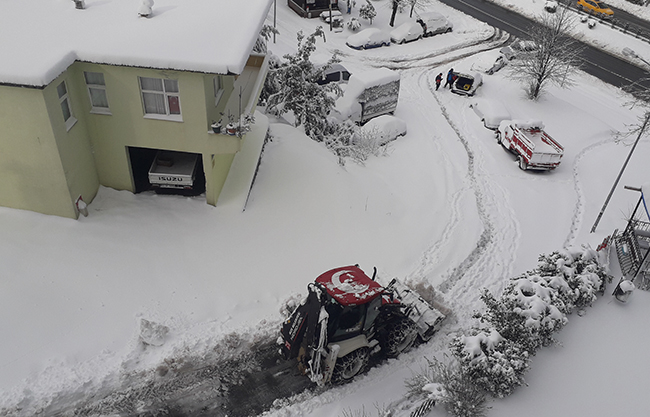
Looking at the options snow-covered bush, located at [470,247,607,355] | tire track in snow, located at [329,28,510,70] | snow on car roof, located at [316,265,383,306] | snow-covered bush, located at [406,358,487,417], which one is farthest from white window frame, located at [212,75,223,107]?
tire track in snow, located at [329,28,510,70]

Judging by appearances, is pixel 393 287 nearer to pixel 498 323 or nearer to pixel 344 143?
pixel 498 323

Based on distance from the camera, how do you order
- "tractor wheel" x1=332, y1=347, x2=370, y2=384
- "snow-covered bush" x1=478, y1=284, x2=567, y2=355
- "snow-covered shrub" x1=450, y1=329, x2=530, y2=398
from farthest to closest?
"snow-covered bush" x1=478, y1=284, x2=567, y2=355
"tractor wheel" x1=332, y1=347, x2=370, y2=384
"snow-covered shrub" x1=450, y1=329, x2=530, y2=398

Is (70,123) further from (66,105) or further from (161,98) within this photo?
(161,98)

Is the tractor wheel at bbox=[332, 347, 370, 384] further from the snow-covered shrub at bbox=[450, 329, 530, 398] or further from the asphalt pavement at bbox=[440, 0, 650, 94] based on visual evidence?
the asphalt pavement at bbox=[440, 0, 650, 94]

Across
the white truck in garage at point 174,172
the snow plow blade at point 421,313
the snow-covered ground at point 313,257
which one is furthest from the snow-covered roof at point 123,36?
the snow plow blade at point 421,313

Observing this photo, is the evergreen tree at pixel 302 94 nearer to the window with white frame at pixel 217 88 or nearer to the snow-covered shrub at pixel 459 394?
the window with white frame at pixel 217 88

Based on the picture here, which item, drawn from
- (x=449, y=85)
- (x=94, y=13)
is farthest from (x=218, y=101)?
(x=449, y=85)

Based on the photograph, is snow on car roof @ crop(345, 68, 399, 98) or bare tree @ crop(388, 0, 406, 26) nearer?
snow on car roof @ crop(345, 68, 399, 98)
